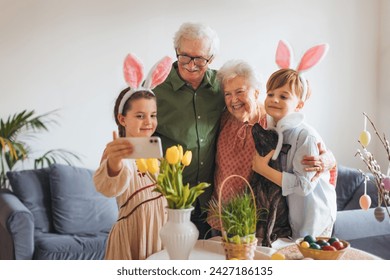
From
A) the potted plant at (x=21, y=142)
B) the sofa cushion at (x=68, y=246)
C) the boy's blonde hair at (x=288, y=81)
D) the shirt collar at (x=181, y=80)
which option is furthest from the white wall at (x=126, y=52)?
the boy's blonde hair at (x=288, y=81)

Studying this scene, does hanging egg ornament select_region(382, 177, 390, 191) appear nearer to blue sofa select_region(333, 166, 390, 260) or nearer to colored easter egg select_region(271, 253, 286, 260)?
colored easter egg select_region(271, 253, 286, 260)

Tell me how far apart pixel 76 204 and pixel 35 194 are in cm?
26

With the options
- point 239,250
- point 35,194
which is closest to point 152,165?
point 239,250

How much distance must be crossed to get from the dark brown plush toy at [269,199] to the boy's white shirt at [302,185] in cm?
2

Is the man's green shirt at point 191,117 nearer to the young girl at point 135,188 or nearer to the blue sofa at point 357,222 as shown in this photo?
the young girl at point 135,188

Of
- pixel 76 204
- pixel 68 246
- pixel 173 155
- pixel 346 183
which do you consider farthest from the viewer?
pixel 346 183

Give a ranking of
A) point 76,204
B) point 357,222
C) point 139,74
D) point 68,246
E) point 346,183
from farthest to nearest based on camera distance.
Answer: point 346,183, point 76,204, point 357,222, point 68,246, point 139,74

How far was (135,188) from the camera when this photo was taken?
5.97 ft

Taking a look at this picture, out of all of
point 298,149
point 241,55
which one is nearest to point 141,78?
point 298,149

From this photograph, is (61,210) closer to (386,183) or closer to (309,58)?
(309,58)

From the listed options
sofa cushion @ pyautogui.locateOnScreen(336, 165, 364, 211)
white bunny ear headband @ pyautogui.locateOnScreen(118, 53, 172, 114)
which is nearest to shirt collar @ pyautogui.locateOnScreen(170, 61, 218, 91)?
white bunny ear headband @ pyautogui.locateOnScreen(118, 53, 172, 114)

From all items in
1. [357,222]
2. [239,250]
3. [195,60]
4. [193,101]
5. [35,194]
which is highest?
[195,60]

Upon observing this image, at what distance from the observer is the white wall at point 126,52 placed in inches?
119
